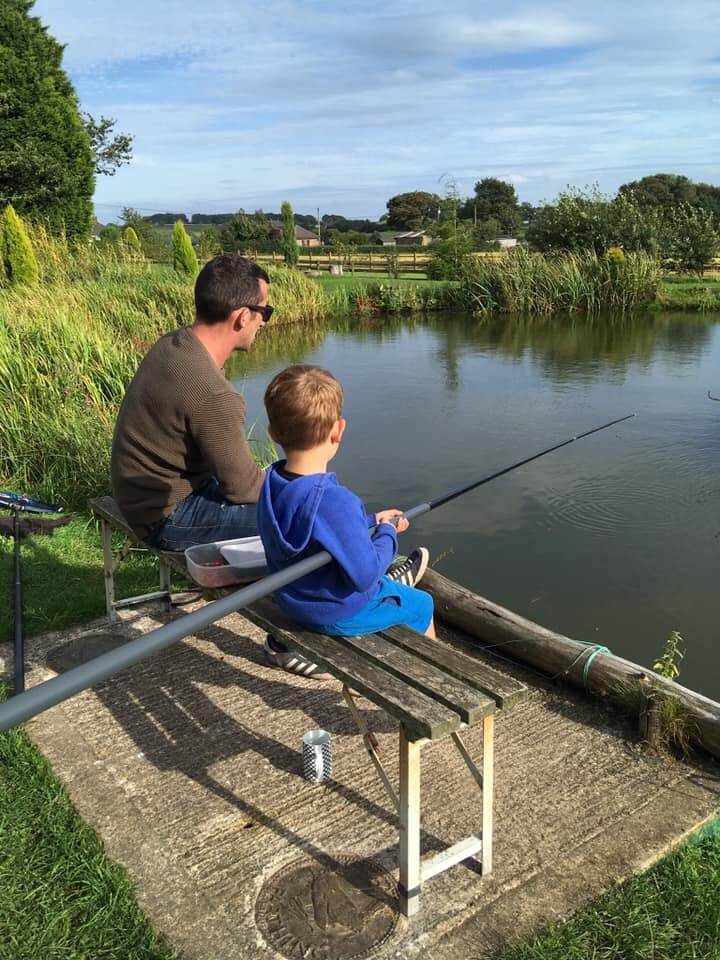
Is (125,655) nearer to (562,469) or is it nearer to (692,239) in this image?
(562,469)

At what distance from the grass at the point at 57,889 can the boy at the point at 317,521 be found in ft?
2.70

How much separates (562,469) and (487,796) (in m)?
5.59

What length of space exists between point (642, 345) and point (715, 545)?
10577 mm

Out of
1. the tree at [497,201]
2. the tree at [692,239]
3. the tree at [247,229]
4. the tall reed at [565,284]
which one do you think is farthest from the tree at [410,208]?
the tall reed at [565,284]

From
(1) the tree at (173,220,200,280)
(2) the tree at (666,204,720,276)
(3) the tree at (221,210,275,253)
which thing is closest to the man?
(1) the tree at (173,220,200,280)

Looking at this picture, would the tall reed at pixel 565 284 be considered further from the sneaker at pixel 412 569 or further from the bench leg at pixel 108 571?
the sneaker at pixel 412 569

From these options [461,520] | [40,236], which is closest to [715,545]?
[461,520]

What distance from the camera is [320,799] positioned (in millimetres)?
2465

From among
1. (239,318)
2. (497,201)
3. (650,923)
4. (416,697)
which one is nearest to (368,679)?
(416,697)

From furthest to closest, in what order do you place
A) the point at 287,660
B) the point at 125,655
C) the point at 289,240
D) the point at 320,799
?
1. the point at 289,240
2. the point at 287,660
3. the point at 320,799
4. the point at 125,655

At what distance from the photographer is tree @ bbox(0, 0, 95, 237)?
20.8 metres

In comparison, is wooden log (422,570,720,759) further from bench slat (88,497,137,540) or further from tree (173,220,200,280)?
tree (173,220,200,280)

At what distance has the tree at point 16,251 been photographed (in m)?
11.7

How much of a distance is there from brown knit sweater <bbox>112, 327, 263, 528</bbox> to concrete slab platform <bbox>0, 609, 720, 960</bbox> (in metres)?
0.72
